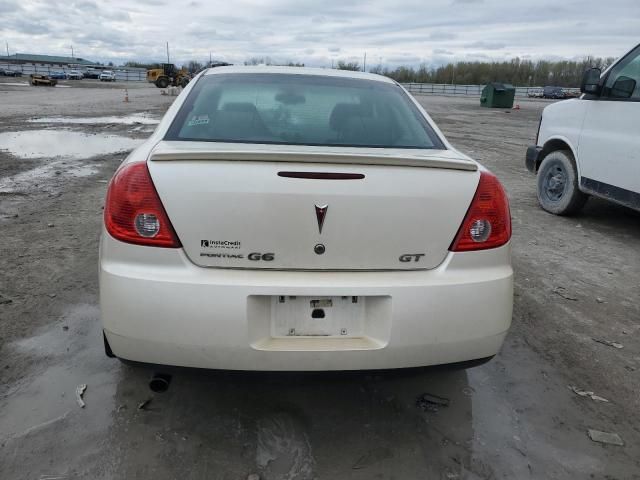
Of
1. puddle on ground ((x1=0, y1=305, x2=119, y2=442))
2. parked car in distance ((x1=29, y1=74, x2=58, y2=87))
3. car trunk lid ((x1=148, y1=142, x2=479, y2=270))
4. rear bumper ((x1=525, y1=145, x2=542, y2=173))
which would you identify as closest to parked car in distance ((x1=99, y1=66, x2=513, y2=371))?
car trunk lid ((x1=148, y1=142, x2=479, y2=270))

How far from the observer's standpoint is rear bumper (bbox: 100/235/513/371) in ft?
6.46

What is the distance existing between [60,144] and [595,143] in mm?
9884

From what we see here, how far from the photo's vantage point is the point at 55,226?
5191mm

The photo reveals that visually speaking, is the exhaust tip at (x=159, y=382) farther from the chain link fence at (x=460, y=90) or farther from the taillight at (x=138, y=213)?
the chain link fence at (x=460, y=90)

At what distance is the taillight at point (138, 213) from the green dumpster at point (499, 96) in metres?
34.5

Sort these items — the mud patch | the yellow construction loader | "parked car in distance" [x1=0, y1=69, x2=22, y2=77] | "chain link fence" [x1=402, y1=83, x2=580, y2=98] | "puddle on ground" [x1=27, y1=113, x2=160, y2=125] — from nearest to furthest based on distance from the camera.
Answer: the mud patch → "puddle on ground" [x1=27, y1=113, x2=160, y2=125] → the yellow construction loader → "chain link fence" [x1=402, y1=83, x2=580, y2=98] → "parked car in distance" [x1=0, y1=69, x2=22, y2=77]

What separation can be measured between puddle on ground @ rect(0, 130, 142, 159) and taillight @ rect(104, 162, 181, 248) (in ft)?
26.6

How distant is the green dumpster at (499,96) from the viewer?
3316cm

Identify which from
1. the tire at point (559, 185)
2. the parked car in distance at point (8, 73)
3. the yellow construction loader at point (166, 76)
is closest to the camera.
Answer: the tire at point (559, 185)

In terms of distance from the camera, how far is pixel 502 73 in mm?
84438

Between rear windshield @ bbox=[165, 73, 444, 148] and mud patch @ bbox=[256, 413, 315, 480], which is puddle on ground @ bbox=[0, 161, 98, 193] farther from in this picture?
mud patch @ bbox=[256, 413, 315, 480]

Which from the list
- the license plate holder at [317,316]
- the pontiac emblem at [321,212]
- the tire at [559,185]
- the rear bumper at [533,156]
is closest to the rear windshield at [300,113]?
the pontiac emblem at [321,212]

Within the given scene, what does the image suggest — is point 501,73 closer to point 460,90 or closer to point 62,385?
point 460,90

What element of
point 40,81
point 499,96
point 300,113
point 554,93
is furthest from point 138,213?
point 554,93
